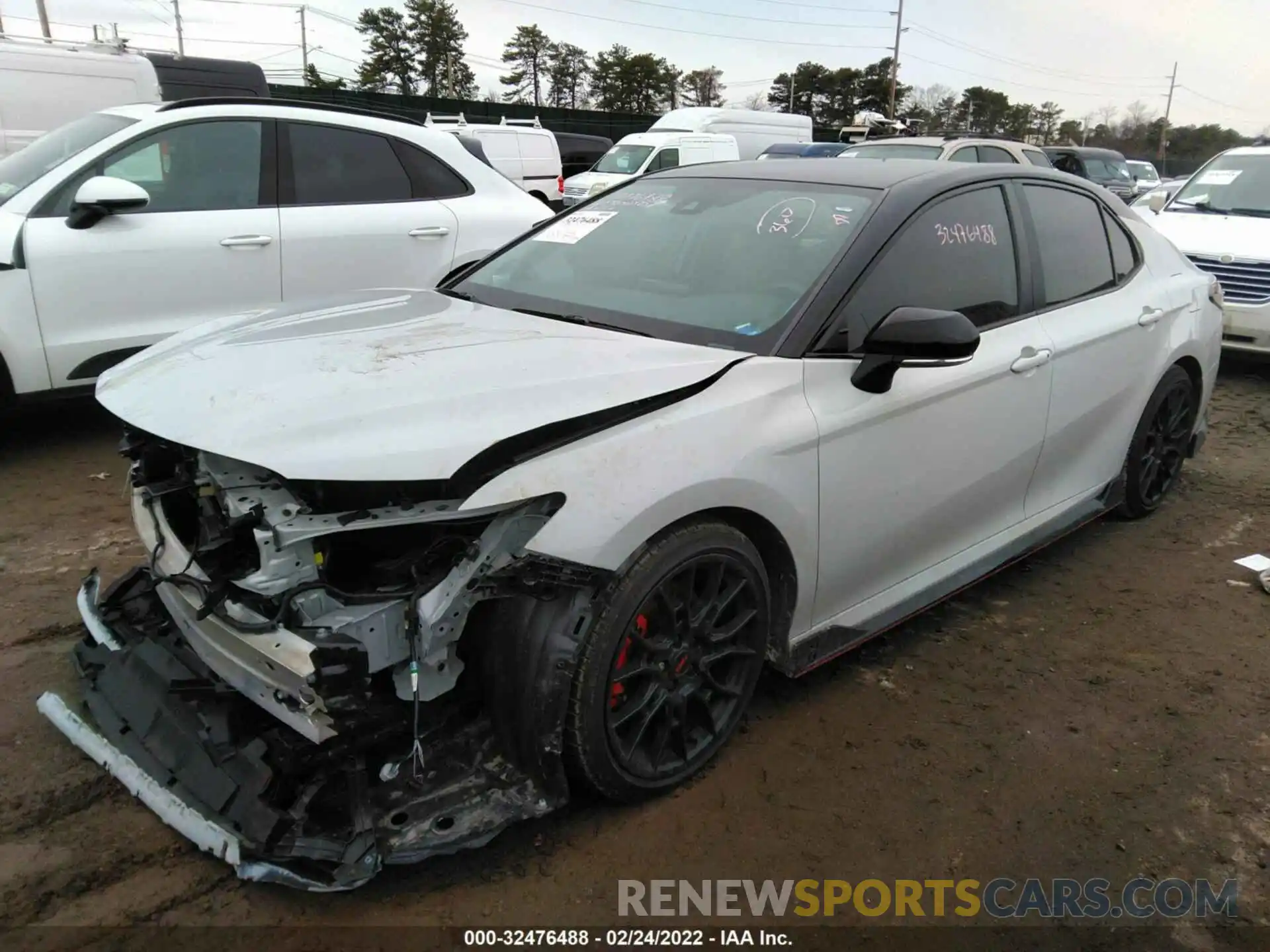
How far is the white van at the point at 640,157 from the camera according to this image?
55.0 ft

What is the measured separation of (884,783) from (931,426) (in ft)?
3.62

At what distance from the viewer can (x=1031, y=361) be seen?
327 cm

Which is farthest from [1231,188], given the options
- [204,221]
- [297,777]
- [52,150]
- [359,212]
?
[297,777]

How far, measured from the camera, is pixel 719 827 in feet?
7.91

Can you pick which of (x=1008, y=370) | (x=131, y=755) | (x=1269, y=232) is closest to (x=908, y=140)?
(x=1269, y=232)

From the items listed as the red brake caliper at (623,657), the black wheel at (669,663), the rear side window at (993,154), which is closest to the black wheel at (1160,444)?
the black wheel at (669,663)

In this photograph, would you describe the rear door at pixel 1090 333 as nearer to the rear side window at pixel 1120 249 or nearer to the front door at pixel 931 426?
the rear side window at pixel 1120 249

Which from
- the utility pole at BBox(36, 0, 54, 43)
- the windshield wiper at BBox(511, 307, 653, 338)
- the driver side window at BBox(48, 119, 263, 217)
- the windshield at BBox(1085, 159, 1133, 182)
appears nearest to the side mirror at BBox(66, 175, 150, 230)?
the driver side window at BBox(48, 119, 263, 217)

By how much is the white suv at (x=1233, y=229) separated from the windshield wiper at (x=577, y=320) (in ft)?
20.1

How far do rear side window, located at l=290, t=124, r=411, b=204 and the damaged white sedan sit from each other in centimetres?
255

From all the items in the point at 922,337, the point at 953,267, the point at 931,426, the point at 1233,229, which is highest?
the point at 953,267

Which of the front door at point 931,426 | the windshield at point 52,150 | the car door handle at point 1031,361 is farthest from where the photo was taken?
the windshield at point 52,150

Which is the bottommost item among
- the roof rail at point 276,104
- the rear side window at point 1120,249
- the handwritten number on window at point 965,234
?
the rear side window at point 1120,249

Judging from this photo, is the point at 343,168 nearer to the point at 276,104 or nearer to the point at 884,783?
the point at 276,104
